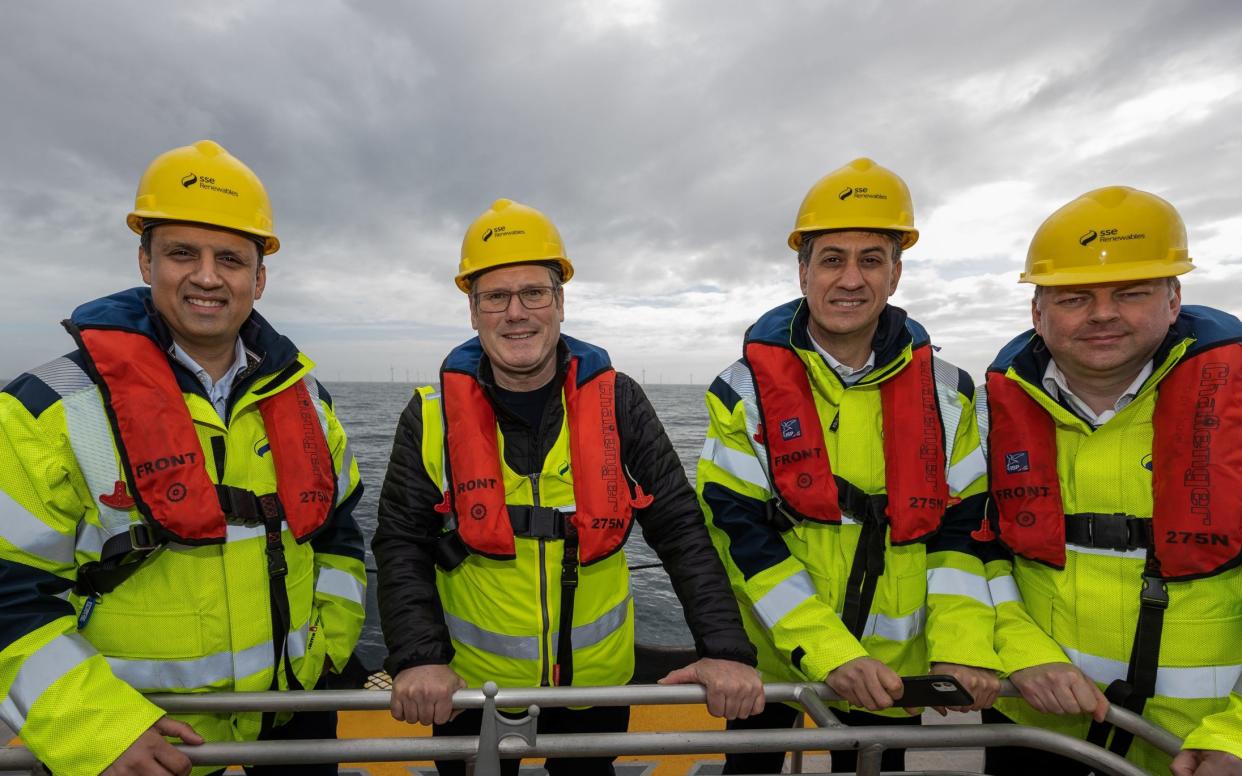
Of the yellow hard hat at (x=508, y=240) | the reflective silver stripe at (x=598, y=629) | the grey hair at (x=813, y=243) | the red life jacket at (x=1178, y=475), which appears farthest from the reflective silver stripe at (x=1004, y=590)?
the yellow hard hat at (x=508, y=240)

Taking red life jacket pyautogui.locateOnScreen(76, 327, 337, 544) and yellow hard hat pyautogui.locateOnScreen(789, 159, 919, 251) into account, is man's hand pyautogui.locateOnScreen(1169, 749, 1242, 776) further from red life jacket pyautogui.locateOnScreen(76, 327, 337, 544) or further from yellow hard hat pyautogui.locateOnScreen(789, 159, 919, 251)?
red life jacket pyautogui.locateOnScreen(76, 327, 337, 544)

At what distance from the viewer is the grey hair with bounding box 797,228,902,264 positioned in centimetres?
257

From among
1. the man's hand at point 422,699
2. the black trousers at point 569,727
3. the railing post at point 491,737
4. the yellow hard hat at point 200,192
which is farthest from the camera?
the black trousers at point 569,727

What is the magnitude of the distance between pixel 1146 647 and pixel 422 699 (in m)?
2.39

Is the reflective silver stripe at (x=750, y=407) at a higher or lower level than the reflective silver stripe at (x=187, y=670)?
higher

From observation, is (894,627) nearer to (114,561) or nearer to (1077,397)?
(1077,397)

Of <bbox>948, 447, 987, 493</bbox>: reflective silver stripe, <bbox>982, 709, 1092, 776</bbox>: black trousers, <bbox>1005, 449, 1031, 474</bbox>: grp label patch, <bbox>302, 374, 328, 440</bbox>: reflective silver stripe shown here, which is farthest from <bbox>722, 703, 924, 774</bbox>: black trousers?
<bbox>302, 374, 328, 440</bbox>: reflective silver stripe

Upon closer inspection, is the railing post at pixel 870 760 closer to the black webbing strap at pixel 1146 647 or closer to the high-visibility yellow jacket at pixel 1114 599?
the high-visibility yellow jacket at pixel 1114 599

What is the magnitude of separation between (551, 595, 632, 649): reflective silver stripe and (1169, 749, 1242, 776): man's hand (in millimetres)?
1737

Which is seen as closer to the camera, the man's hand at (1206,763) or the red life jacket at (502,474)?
the man's hand at (1206,763)

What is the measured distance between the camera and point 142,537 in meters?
1.97

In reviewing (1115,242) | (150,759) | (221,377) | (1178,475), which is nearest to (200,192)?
(221,377)

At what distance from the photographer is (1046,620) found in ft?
7.58

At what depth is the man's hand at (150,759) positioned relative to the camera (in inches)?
66.7
